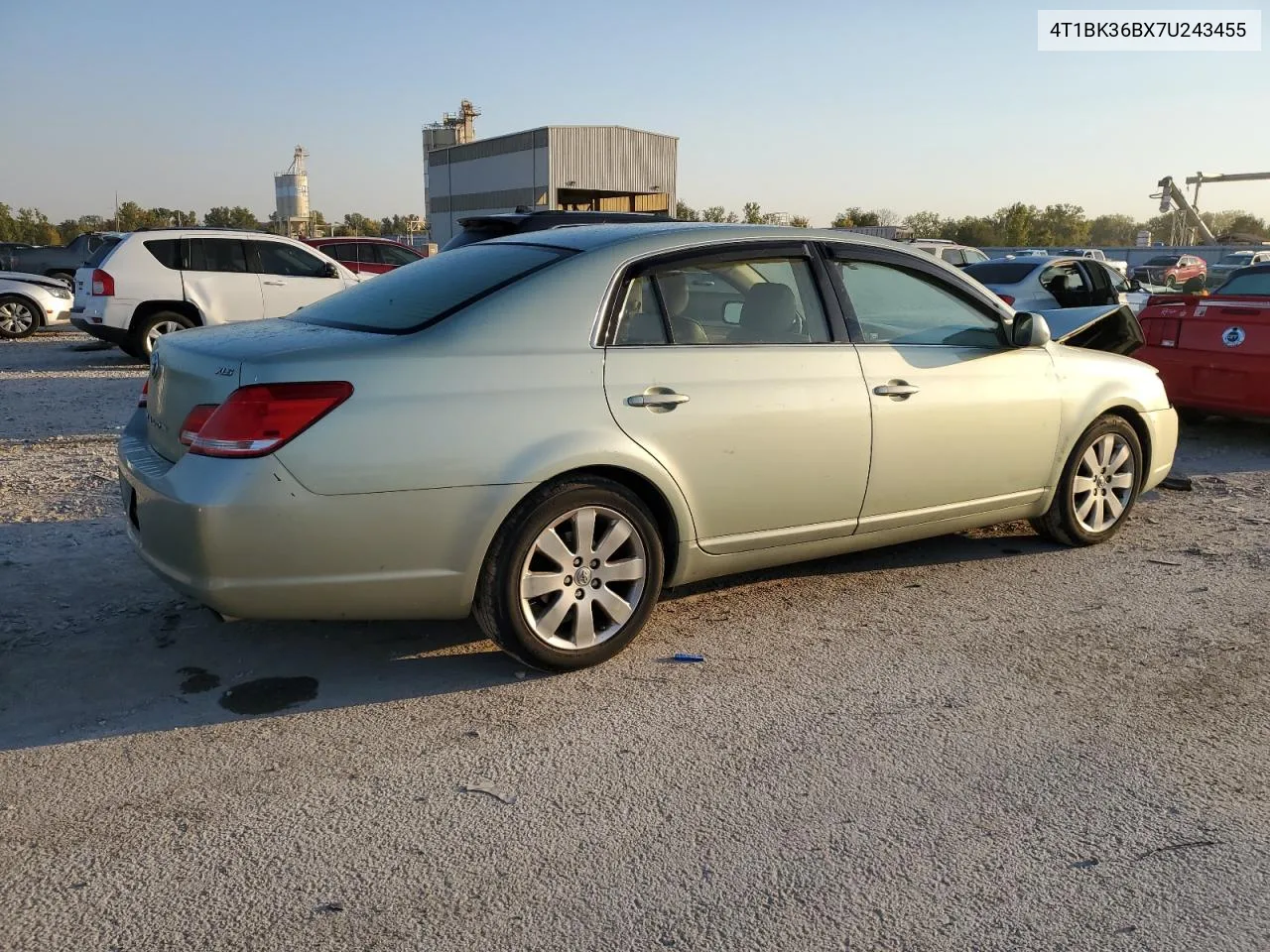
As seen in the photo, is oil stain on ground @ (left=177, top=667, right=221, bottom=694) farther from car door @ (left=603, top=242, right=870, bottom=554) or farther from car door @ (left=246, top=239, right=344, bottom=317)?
car door @ (left=246, top=239, right=344, bottom=317)

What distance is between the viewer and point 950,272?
4.96 metres

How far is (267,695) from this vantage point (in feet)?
12.2

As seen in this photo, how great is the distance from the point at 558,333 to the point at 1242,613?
3196 mm

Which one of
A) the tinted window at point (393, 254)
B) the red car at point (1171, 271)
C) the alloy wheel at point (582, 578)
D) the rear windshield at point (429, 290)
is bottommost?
the alloy wheel at point (582, 578)

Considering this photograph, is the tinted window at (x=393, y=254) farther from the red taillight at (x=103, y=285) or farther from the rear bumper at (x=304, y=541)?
the rear bumper at (x=304, y=541)

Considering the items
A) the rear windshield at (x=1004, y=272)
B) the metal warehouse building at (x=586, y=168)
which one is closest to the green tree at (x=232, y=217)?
the metal warehouse building at (x=586, y=168)

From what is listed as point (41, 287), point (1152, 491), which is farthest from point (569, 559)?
point (41, 287)

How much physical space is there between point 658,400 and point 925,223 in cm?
8976

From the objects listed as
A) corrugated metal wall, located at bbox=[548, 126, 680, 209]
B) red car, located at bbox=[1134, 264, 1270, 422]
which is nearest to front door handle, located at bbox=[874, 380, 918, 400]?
red car, located at bbox=[1134, 264, 1270, 422]

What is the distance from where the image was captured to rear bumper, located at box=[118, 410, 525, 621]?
3.35 m

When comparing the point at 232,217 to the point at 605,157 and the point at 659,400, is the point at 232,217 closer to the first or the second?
the point at 605,157

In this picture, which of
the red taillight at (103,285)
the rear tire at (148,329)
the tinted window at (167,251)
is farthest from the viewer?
the tinted window at (167,251)

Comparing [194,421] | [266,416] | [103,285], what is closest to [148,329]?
[103,285]

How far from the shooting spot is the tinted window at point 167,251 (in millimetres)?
12422
